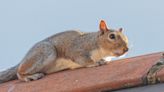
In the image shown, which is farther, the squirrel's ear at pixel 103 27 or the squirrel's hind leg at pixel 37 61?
the squirrel's ear at pixel 103 27

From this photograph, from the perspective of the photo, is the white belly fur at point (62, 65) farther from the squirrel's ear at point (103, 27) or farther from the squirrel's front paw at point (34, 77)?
the squirrel's ear at point (103, 27)

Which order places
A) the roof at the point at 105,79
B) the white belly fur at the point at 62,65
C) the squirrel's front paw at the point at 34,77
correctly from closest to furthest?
1. the roof at the point at 105,79
2. the squirrel's front paw at the point at 34,77
3. the white belly fur at the point at 62,65

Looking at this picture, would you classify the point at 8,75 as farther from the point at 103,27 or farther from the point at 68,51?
the point at 103,27

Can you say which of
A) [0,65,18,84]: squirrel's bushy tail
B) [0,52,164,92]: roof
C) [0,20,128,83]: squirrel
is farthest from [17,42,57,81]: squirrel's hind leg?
[0,52,164,92]: roof

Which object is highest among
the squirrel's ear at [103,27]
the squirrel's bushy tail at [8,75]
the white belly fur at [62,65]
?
the squirrel's ear at [103,27]

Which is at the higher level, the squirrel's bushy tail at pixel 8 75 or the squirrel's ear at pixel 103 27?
the squirrel's ear at pixel 103 27

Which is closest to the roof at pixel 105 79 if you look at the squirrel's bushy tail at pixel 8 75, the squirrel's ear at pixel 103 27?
the squirrel's bushy tail at pixel 8 75

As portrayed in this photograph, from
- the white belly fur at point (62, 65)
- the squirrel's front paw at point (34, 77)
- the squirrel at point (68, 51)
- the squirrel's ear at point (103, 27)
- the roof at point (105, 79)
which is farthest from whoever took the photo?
the squirrel's ear at point (103, 27)
